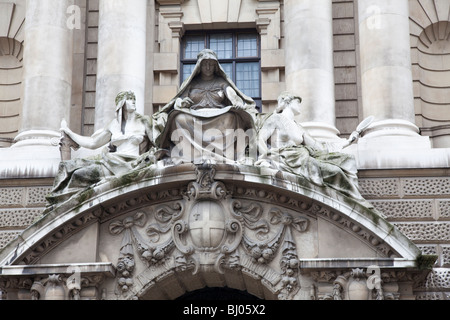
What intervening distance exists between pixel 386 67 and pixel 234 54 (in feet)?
13.9

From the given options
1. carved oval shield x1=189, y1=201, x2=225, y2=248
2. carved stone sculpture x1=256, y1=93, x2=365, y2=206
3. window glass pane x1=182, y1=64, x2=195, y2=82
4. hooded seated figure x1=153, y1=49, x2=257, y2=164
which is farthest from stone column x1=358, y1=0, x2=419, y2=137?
window glass pane x1=182, y1=64, x2=195, y2=82

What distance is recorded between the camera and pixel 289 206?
60.8ft

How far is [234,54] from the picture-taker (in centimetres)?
2400

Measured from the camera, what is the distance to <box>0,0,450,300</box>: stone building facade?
1817 cm

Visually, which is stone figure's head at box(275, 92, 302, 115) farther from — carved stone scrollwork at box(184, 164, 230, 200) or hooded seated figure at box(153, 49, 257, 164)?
carved stone scrollwork at box(184, 164, 230, 200)

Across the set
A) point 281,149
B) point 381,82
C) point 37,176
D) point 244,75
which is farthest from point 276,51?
point 37,176

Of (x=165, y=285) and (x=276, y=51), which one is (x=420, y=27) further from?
(x=165, y=285)

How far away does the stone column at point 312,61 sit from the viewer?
21109mm

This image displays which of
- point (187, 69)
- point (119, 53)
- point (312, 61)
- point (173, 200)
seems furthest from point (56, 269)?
point (187, 69)

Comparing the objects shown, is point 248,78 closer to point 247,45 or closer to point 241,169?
point 247,45

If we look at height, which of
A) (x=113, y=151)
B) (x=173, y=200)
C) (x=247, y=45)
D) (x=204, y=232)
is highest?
(x=247, y=45)

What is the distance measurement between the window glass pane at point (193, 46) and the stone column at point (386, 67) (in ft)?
13.4

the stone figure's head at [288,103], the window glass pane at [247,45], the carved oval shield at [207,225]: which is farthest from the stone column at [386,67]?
the carved oval shield at [207,225]

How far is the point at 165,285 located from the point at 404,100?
6232 millimetres
